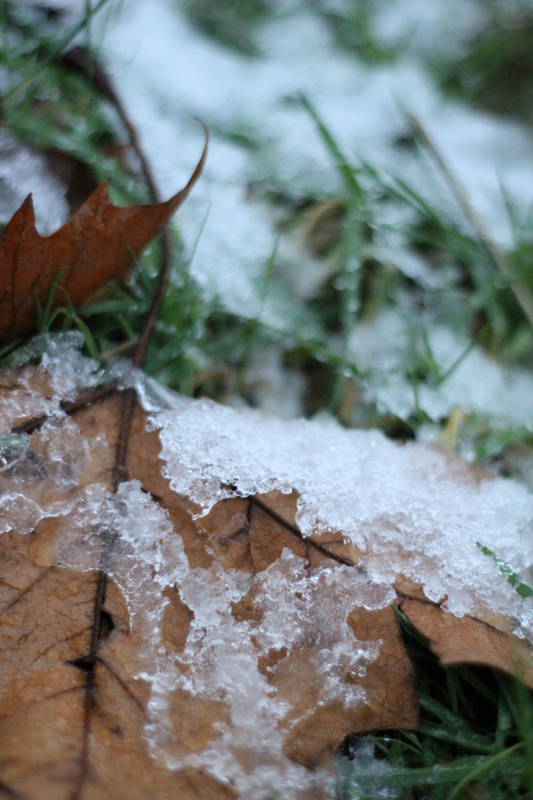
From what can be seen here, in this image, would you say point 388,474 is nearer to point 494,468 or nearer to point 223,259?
point 494,468

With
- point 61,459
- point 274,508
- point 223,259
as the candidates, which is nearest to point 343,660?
point 274,508

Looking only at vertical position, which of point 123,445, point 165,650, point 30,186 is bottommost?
point 165,650

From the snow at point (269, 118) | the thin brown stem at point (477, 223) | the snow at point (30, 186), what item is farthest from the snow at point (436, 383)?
the snow at point (30, 186)

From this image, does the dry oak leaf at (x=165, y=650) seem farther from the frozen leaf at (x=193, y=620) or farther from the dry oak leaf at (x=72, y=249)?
the dry oak leaf at (x=72, y=249)

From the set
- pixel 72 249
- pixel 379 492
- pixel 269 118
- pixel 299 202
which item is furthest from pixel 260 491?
pixel 269 118

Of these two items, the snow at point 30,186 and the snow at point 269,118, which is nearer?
the snow at point 30,186

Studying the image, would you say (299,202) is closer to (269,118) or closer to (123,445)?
(269,118)
